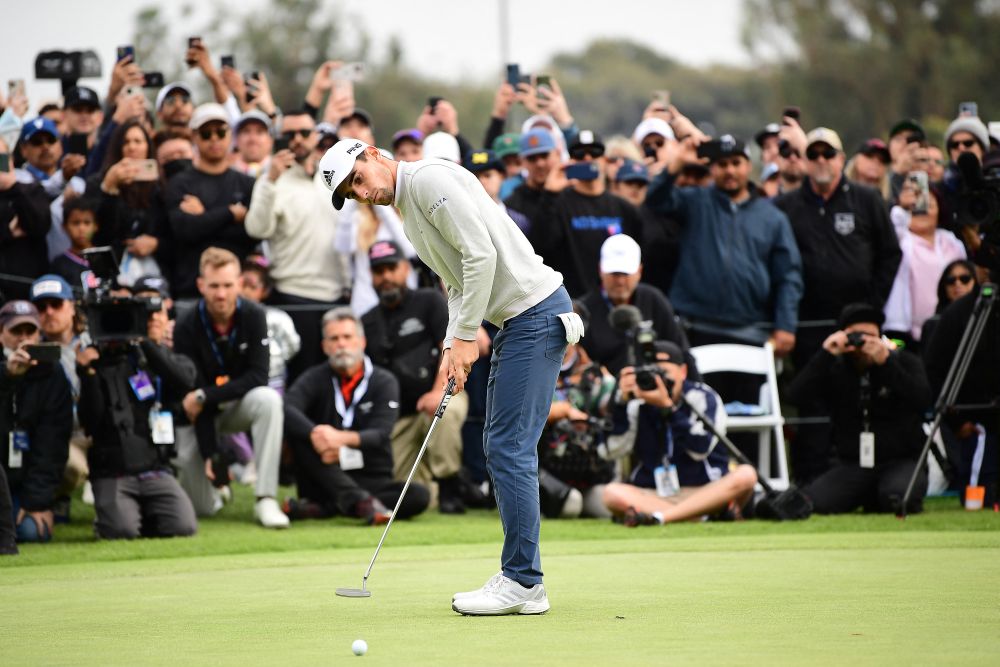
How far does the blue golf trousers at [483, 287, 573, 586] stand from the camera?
20.4 ft

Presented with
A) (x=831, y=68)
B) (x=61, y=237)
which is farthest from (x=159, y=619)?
(x=831, y=68)

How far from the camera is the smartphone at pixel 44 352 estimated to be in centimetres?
943

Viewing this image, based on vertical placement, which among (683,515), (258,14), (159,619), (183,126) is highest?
(258,14)

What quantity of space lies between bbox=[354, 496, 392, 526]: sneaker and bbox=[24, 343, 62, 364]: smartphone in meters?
2.43

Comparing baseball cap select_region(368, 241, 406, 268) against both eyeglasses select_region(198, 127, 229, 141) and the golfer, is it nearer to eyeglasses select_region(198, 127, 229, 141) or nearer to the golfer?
eyeglasses select_region(198, 127, 229, 141)

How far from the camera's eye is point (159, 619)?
243 inches

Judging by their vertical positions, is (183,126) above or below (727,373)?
above

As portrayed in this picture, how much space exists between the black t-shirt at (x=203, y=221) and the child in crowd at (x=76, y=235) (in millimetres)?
663

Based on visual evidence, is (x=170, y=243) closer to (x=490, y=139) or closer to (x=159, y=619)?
(x=490, y=139)

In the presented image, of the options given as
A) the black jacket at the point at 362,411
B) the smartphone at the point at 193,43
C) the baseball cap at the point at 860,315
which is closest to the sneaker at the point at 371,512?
the black jacket at the point at 362,411

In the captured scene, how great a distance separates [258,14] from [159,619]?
184 ft

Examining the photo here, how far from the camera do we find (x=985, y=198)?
1023 centimetres

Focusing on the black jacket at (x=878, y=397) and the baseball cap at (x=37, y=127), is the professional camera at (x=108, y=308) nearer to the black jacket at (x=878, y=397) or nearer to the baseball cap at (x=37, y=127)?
the baseball cap at (x=37, y=127)

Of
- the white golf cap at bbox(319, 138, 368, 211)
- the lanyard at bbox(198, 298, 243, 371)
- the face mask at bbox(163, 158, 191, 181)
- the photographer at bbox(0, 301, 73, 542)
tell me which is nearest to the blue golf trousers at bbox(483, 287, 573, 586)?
the white golf cap at bbox(319, 138, 368, 211)
